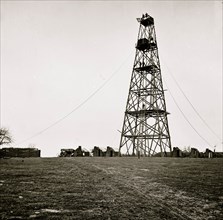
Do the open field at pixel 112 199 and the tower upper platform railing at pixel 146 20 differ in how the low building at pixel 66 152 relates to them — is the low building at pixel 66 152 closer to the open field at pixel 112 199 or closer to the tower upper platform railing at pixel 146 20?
the tower upper platform railing at pixel 146 20

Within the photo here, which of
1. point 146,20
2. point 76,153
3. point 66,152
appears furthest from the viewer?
point 66,152

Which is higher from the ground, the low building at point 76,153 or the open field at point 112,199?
the low building at point 76,153

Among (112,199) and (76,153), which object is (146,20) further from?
(112,199)

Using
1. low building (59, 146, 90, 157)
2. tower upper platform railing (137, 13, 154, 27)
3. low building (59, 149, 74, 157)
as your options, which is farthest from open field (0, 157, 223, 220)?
low building (59, 149, 74, 157)

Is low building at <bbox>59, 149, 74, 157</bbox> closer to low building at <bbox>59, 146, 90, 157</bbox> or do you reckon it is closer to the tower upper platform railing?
low building at <bbox>59, 146, 90, 157</bbox>

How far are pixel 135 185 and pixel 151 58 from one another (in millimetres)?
29241

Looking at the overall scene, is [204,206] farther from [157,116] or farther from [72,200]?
[157,116]

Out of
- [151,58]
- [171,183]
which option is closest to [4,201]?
[171,183]

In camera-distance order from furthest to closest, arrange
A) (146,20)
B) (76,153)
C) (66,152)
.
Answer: (66,152), (76,153), (146,20)

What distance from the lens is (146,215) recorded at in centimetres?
541

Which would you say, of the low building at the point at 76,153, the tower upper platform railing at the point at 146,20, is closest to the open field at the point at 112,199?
the low building at the point at 76,153

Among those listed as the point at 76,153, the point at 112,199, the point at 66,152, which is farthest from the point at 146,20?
the point at 112,199

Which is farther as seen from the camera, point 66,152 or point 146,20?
point 66,152

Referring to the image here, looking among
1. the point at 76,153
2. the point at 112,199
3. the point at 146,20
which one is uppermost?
the point at 146,20
